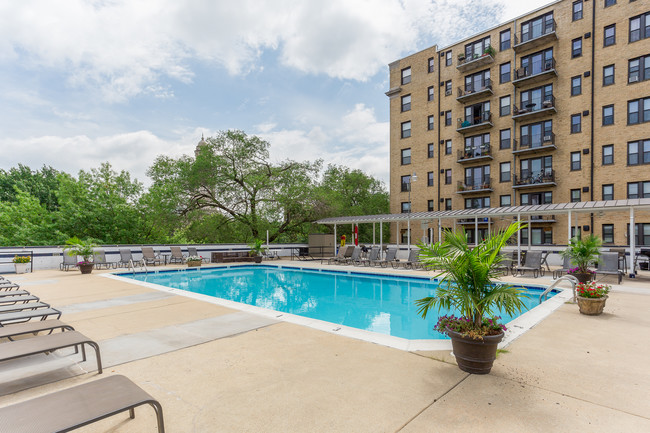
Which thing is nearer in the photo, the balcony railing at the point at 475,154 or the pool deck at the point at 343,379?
the pool deck at the point at 343,379

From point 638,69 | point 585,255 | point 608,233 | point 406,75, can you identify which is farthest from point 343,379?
point 406,75

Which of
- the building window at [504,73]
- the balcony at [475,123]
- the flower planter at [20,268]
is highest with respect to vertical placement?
the building window at [504,73]

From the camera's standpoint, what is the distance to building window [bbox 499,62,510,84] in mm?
23969

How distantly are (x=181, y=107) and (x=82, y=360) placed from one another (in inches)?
823

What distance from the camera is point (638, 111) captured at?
19.2m

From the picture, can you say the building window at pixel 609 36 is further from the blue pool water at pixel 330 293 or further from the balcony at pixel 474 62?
the blue pool water at pixel 330 293

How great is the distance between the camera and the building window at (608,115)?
65.4 feet

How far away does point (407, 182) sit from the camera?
28547 millimetres

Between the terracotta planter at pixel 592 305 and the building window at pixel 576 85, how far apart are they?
67.9ft

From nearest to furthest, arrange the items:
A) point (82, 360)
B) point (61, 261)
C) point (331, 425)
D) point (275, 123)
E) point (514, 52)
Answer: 1. point (331, 425)
2. point (82, 360)
3. point (61, 261)
4. point (514, 52)
5. point (275, 123)

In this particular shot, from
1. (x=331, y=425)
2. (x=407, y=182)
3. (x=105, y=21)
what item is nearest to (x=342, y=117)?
(x=407, y=182)

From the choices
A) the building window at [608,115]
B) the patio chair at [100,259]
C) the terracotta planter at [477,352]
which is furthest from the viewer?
the building window at [608,115]

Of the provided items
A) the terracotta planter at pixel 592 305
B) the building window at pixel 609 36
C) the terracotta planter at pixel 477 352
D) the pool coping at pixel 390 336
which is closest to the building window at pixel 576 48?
the building window at pixel 609 36

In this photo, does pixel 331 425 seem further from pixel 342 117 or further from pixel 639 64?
pixel 639 64
